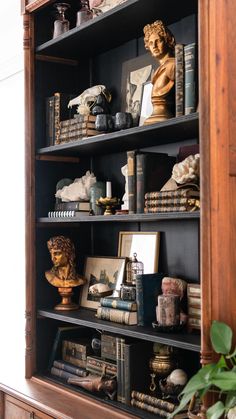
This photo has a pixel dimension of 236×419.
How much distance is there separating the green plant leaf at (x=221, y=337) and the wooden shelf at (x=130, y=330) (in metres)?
0.27

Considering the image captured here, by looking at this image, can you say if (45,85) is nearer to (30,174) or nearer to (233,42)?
(30,174)

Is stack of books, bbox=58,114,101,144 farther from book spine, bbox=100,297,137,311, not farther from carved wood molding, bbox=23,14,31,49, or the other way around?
book spine, bbox=100,297,137,311

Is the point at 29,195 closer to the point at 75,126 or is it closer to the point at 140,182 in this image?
the point at 75,126

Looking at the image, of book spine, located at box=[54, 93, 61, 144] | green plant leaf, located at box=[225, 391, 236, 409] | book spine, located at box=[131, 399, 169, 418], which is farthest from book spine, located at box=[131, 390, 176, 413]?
book spine, located at box=[54, 93, 61, 144]

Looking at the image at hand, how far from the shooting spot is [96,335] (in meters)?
3.16

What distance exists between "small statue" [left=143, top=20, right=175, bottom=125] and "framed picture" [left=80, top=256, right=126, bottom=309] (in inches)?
29.7

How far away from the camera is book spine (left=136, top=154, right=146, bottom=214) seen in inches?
102

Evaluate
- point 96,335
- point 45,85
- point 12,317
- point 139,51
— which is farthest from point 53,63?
point 12,317

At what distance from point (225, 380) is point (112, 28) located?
1650mm

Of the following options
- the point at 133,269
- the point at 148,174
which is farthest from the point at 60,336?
the point at 148,174

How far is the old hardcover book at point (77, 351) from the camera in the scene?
119 inches

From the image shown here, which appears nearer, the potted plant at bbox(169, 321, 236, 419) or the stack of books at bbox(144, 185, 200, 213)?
the potted plant at bbox(169, 321, 236, 419)

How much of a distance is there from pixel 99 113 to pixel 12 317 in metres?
1.67

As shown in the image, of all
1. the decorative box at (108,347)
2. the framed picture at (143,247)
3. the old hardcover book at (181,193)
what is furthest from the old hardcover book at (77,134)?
the decorative box at (108,347)
